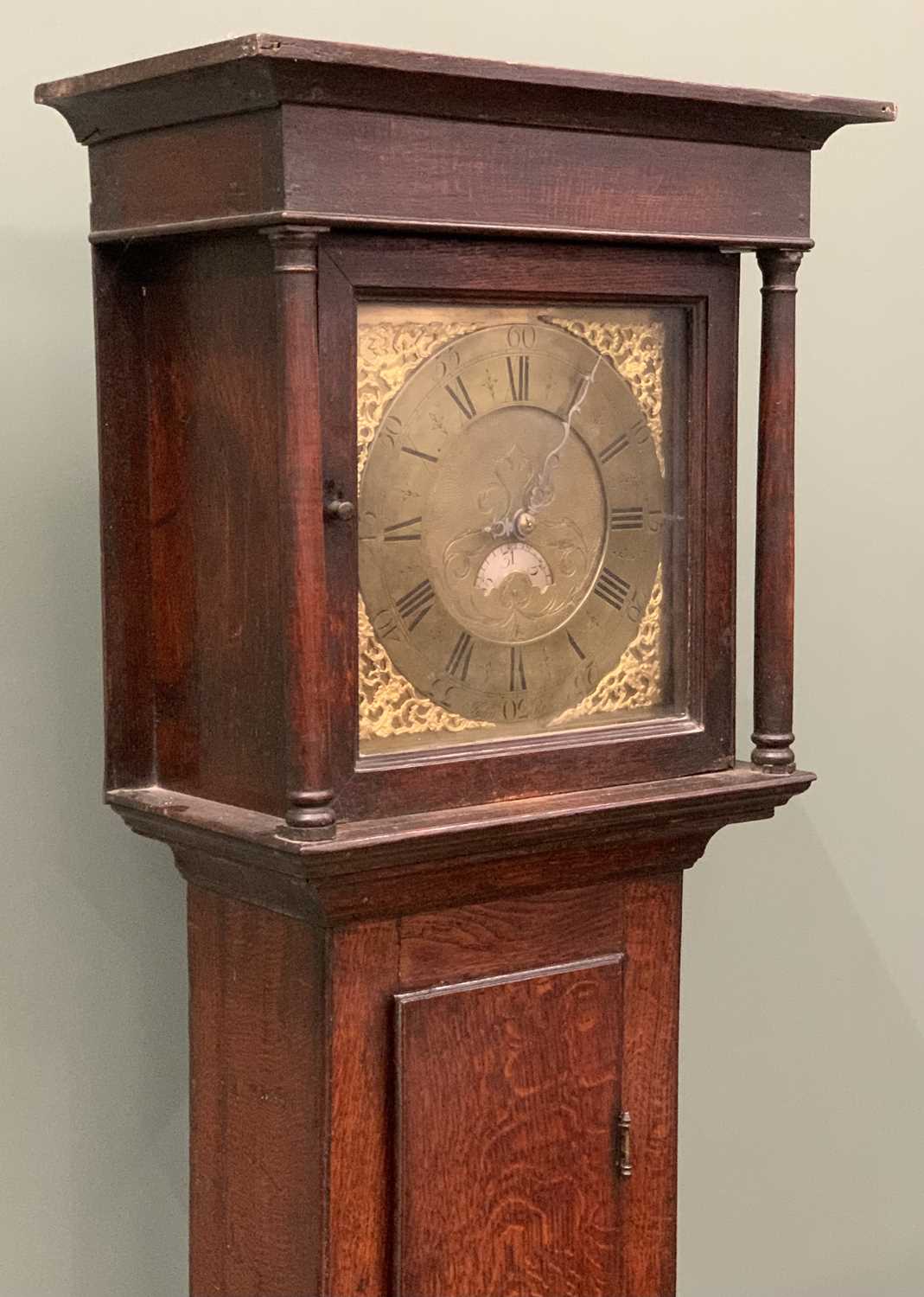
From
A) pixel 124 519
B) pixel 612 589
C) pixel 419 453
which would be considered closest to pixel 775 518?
pixel 612 589

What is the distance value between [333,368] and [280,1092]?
75cm

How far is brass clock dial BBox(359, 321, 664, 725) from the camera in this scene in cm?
189

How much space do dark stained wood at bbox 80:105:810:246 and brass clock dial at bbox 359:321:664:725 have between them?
0.43ft

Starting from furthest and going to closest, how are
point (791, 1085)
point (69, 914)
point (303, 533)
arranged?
1. point (791, 1085)
2. point (69, 914)
3. point (303, 533)

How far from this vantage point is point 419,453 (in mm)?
1897

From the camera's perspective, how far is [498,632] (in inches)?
77.9

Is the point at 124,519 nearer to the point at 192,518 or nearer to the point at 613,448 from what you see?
the point at 192,518

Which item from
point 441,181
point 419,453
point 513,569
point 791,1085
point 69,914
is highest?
point 441,181

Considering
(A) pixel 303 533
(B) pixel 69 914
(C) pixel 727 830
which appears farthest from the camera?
(C) pixel 727 830

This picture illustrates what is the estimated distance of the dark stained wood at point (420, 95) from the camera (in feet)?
5.63

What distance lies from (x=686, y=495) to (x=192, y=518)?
1.70 feet

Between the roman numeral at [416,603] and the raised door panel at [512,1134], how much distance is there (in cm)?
38

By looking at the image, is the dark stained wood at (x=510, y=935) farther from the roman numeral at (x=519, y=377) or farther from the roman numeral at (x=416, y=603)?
the roman numeral at (x=519, y=377)

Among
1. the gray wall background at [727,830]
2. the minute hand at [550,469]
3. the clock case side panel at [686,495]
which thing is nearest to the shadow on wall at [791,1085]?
the gray wall background at [727,830]
